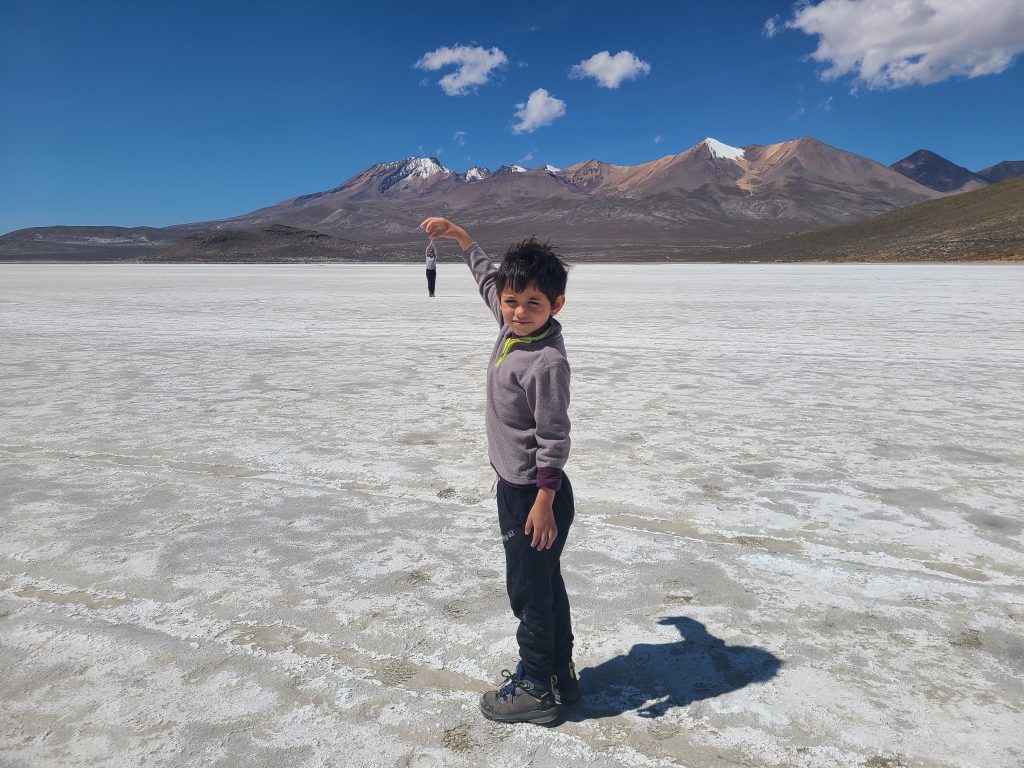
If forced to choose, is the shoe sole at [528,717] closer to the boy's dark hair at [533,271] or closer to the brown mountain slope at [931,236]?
the boy's dark hair at [533,271]

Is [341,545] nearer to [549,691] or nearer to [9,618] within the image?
[9,618]

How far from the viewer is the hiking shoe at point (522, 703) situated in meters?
2.09

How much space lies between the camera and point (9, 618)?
262 cm

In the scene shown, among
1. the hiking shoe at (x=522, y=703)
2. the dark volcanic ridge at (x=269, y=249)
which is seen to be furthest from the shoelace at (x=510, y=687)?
the dark volcanic ridge at (x=269, y=249)

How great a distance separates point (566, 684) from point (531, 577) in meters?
0.37

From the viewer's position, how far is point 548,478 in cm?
197

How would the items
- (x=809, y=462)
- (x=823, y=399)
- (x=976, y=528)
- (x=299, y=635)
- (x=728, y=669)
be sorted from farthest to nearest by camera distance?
1. (x=823, y=399)
2. (x=809, y=462)
3. (x=976, y=528)
4. (x=299, y=635)
5. (x=728, y=669)

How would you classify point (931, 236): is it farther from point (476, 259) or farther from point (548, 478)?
point (548, 478)

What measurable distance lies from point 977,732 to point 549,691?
124 centimetres

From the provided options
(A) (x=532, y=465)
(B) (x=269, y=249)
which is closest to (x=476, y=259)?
(A) (x=532, y=465)

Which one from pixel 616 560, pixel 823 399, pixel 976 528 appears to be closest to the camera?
pixel 616 560

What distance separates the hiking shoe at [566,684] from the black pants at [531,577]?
2 centimetres

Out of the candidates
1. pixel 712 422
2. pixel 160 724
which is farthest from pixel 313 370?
pixel 160 724

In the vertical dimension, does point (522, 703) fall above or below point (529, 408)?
below
